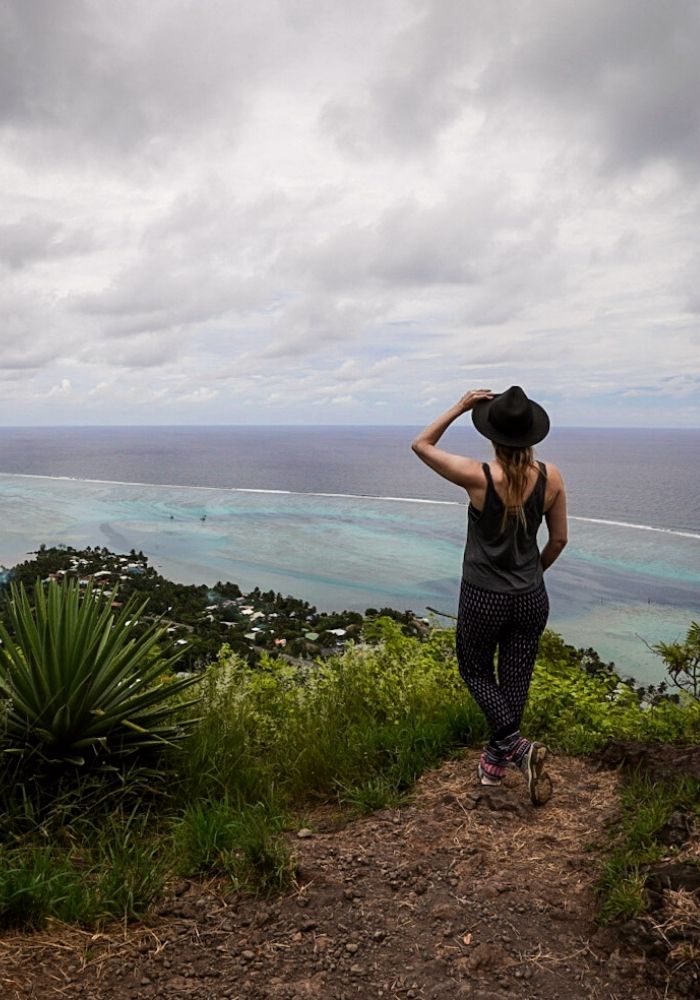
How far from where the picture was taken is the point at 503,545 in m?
4.39

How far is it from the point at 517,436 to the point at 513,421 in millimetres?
86

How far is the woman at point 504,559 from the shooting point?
4.32 m

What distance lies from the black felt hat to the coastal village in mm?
7555

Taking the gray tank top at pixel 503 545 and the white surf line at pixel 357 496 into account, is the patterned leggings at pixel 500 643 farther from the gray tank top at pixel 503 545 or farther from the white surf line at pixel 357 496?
the white surf line at pixel 357 496

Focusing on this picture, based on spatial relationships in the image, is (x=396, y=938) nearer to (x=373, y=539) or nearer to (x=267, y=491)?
(x=373, y=539)

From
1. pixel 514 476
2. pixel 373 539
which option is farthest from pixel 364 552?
pixel 514 476

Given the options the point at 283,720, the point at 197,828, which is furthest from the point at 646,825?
the point at 283,720

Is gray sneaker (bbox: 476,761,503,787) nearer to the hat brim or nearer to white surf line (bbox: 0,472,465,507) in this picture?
the hat brim

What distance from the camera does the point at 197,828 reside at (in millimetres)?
4043

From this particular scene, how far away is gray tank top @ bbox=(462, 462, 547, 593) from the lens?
4.36 m

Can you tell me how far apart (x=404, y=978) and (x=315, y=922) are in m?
0.51

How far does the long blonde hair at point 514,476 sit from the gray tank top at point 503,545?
39 mm

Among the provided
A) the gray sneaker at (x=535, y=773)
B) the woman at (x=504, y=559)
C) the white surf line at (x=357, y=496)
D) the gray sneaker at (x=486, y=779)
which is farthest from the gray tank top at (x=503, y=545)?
the white surf line at (x=357, y=496)

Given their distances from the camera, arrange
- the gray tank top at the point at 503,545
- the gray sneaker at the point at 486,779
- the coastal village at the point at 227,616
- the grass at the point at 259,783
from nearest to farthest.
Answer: the grass at the point at 259,783 → the gray tank top at the point at 503,545 → the gray sneaker at the point at 486,779 → the coastal village at the point at 227,616
